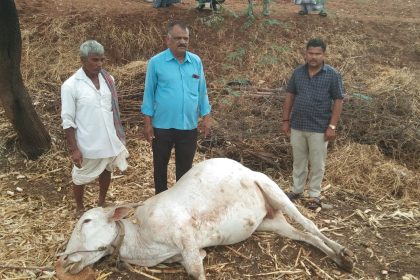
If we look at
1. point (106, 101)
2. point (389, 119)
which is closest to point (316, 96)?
point (106, 101)

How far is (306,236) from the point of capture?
4.11 metres

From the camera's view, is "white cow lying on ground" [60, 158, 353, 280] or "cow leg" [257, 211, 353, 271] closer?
"white cow lying on ground" [60, 158, 353, 280]

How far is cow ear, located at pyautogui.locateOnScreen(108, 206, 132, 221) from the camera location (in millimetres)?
3594

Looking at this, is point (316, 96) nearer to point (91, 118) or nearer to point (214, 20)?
point (214, 20)

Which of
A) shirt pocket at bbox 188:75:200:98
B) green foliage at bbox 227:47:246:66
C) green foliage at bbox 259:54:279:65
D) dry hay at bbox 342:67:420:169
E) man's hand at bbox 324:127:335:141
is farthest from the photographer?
green foliage at bbox 227:47:246:66

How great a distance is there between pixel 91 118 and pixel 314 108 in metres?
2.28

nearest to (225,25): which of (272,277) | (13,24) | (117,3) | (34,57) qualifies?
(117,3)

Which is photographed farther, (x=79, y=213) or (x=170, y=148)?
(x=79, y=213)

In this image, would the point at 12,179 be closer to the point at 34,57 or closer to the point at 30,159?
the point at 30,159

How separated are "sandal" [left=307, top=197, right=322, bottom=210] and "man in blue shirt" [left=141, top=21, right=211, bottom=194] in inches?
62.8

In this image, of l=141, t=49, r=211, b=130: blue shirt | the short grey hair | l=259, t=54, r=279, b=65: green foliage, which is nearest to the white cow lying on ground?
l=141, t=49, r=211, b=130: blue shirt

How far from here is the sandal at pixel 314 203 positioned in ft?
16.6

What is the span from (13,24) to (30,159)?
5.65 feet

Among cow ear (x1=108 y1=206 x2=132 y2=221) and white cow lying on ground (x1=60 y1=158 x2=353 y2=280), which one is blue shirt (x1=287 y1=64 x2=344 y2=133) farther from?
cow ear (x1=108 y1=206 x2=132 y2=221)
